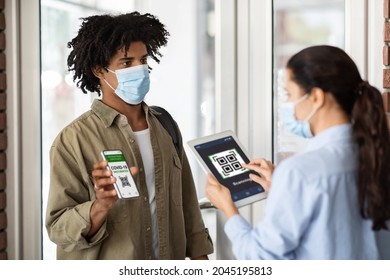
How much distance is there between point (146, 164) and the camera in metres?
2.08

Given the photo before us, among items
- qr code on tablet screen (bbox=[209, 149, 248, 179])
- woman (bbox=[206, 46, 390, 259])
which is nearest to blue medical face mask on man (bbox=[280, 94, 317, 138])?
woman (bbox=[206, 46, 390, 259])

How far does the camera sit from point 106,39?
2.07m

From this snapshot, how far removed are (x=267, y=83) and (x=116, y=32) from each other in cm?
62

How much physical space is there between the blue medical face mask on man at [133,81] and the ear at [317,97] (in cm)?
76

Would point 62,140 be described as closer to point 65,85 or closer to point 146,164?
point 146,164

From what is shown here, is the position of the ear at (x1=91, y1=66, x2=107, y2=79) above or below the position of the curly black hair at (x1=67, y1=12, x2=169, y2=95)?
below

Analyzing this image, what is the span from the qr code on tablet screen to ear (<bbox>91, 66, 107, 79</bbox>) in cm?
54

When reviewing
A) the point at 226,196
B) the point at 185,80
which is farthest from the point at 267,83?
the point at 226,196

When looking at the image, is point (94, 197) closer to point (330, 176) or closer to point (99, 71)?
point (99, 71)

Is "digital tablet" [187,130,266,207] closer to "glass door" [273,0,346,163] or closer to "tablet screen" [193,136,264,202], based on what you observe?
"tablet screen" [193,136,264,202]

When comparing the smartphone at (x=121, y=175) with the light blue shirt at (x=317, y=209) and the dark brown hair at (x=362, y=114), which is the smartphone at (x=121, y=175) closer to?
the light blue shirt at (x=317, y=209)

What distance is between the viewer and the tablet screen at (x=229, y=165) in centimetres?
180

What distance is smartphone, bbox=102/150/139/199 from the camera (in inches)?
72.1

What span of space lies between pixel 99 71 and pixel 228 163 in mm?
610
